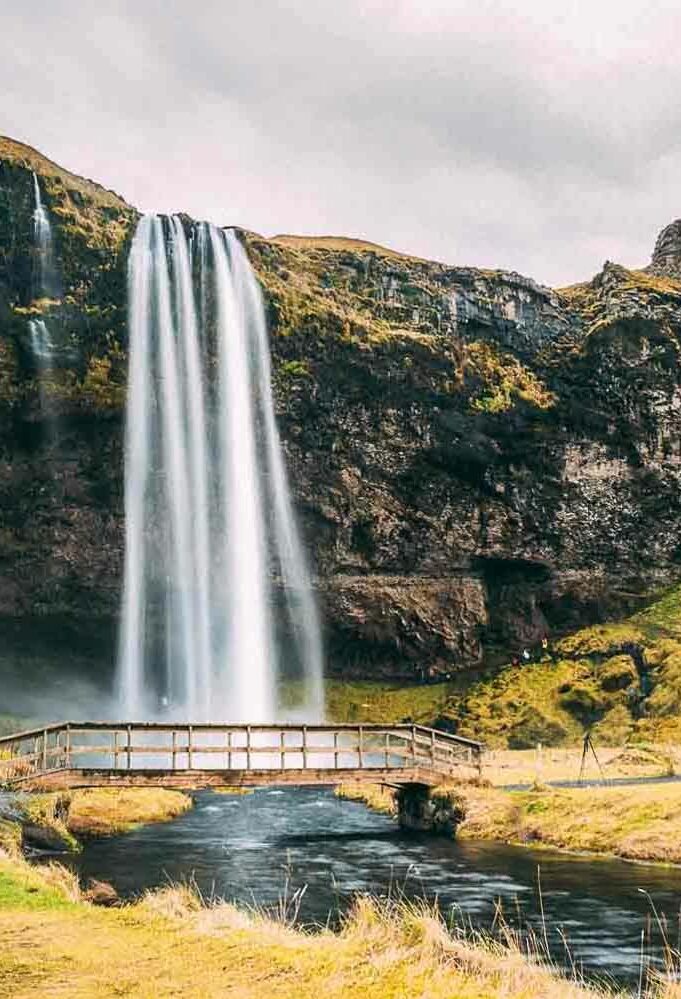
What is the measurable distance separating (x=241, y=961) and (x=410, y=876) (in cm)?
1551

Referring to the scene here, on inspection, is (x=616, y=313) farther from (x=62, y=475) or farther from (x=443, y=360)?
(x=62, y=475)

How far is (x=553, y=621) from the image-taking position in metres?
96.5

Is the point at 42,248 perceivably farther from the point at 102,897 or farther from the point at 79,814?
the point at 102,897

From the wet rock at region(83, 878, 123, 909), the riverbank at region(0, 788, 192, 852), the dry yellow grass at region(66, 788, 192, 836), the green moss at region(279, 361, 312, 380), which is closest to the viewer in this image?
the wet rock at region(83, 878, 123, 909)

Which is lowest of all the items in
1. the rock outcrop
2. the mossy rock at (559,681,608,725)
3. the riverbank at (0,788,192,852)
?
the riverbank at (0,788,192,852)

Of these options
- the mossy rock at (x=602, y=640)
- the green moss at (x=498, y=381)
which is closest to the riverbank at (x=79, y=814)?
the mossy rock at (x=602, y=640)

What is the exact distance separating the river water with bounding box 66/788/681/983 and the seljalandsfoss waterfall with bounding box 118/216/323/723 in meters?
38.4

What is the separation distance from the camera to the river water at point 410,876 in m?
20.5

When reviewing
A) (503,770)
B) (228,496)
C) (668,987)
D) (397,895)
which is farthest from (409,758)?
(228,496)

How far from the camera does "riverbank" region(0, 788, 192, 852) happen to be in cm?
3094

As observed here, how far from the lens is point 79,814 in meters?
41.1

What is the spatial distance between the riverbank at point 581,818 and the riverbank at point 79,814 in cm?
1365

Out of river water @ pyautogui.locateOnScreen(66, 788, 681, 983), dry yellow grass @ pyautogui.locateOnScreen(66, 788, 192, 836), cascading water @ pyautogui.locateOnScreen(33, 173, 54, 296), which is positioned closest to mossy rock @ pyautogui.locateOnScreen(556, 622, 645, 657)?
dry yellow grass @ pyautogui.locateOnScreen(66, 788, 192, 836)

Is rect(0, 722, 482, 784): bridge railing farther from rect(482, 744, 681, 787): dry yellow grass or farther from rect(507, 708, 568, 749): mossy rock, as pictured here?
rect(507, 708, 568, 749): mossy rock
